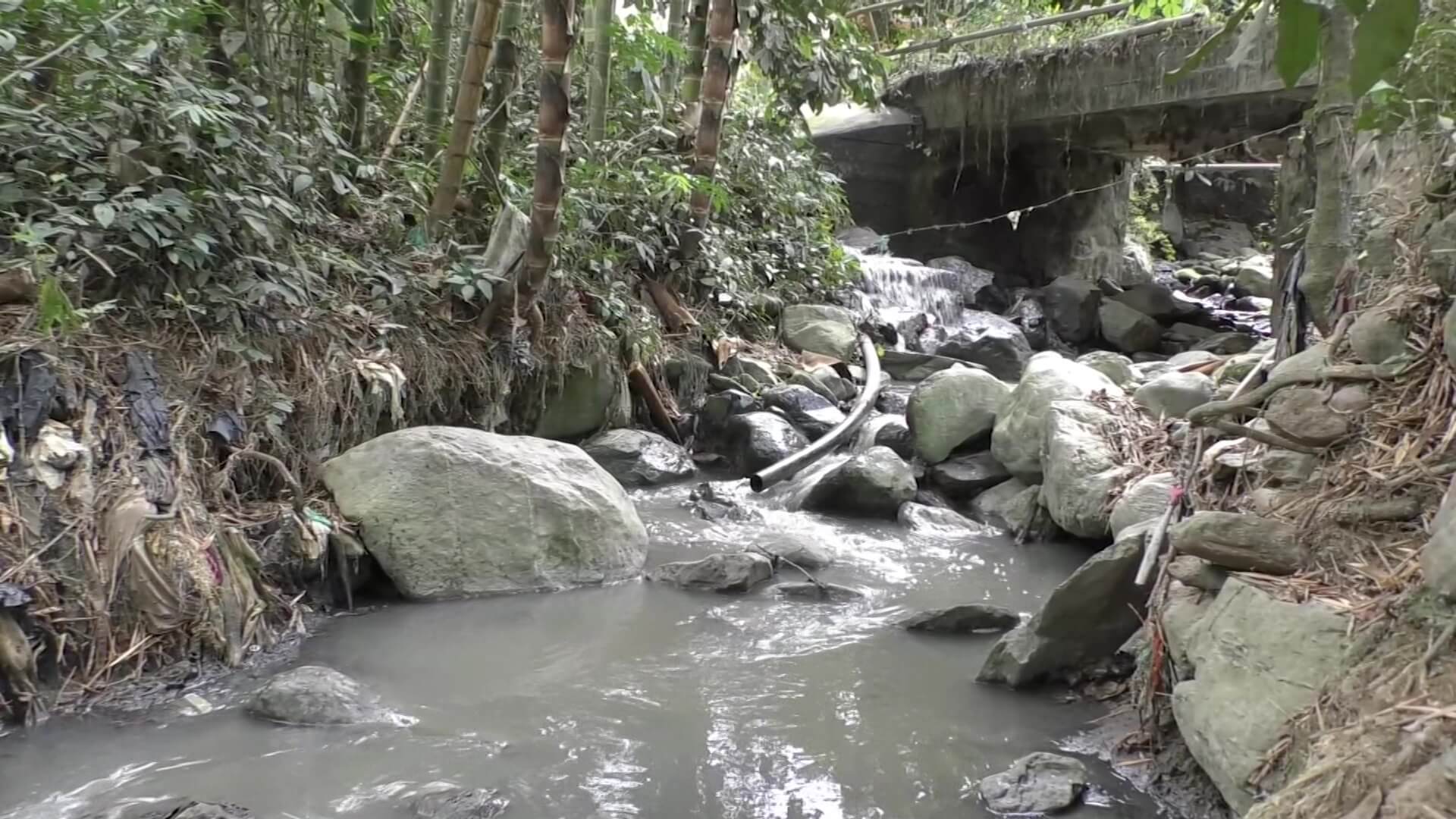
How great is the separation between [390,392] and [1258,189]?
684 inches

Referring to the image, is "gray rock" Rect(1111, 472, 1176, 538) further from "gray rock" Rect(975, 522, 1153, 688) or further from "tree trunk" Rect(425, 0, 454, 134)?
"tree trunk" Rect(425, 0, 454, 134)

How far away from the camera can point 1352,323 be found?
2859 millimetres

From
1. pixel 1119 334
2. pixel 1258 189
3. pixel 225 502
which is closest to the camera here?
pixel 225 502

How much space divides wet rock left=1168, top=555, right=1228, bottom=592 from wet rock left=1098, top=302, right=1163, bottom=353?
8402mm

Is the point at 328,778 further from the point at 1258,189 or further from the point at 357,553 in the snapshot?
the point at 1258,189

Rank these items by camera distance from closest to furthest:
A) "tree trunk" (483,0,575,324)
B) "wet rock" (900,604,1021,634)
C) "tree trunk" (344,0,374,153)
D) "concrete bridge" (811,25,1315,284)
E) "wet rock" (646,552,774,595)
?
1. "wet rock" (900,604,1021,634)
2. "wet rock" (646,552,774,595)
3. "tree trunk" (483,0,575,324)
4. "tree trunk" (344,0,374,153)
5. "concrete bridge" (811,25,1315,284)

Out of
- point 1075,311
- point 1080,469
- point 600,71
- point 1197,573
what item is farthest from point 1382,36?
point 1075,311

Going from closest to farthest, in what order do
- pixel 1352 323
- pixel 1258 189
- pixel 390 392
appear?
pixel 1352 323 < pixel 390 392 < pixel 1258 189

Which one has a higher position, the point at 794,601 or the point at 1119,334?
the point at 1119,334

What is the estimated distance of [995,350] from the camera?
9.30m

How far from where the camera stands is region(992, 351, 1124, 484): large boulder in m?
5.67

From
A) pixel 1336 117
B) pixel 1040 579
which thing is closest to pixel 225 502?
pixel 1040 579

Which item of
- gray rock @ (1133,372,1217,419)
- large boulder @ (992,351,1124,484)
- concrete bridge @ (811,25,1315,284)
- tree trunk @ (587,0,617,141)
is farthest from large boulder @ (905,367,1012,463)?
concrete bridge @ (811,25,1315,284)

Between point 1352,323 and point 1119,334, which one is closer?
point 1352,323
